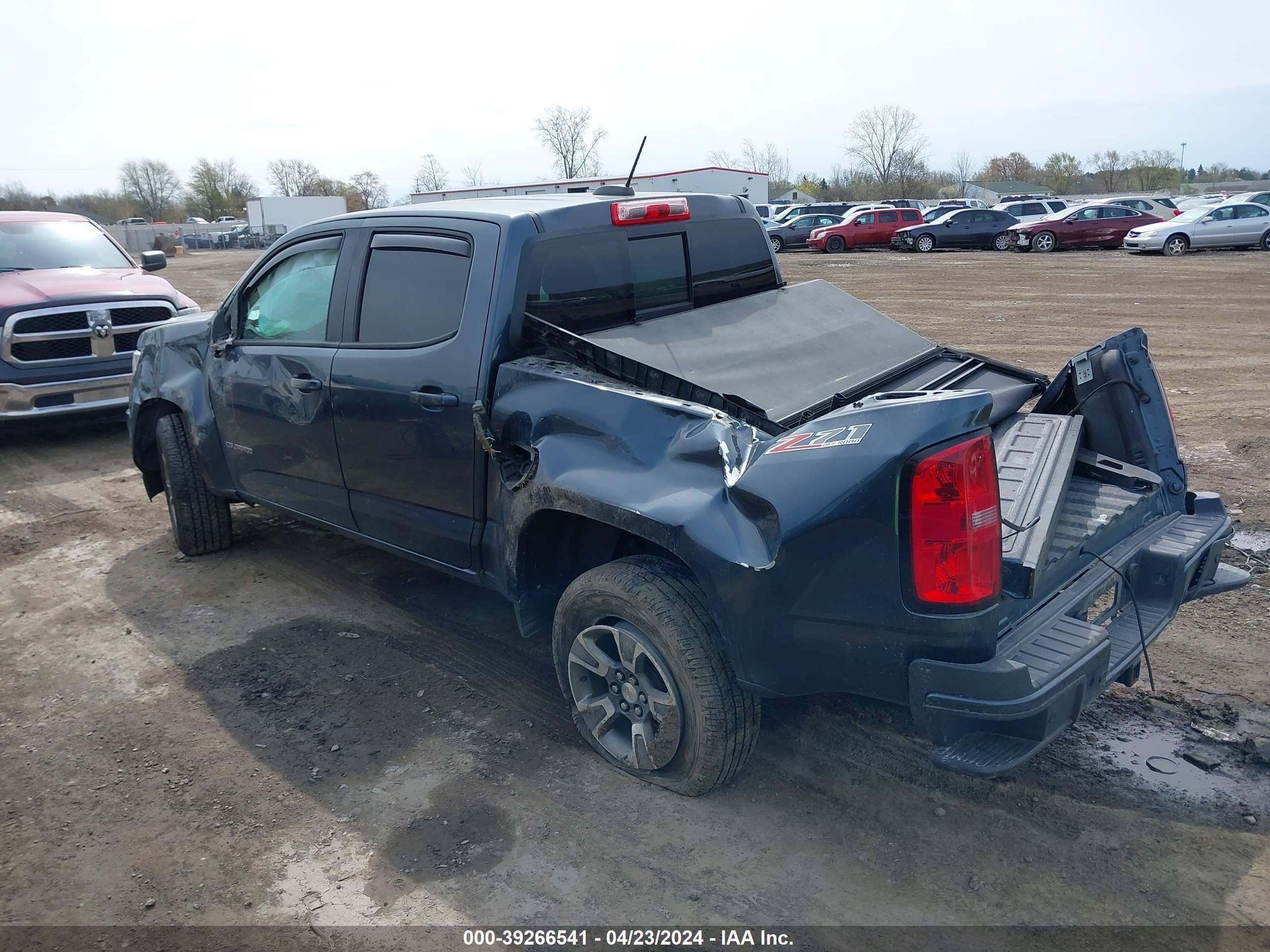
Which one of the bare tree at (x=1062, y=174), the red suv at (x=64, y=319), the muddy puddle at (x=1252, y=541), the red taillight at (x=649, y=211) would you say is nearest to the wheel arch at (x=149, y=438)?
the red suv at (x=64, y=319)

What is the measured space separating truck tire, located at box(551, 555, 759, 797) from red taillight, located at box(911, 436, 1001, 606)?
30.1 inches

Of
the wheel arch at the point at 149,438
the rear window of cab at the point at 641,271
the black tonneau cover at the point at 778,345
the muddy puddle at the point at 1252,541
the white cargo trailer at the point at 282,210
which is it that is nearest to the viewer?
the black tonneau cover at the point at 778,345

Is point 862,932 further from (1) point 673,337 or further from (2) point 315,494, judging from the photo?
(2) point 315,494

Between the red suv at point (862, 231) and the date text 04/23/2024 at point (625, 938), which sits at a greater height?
the red suv at point (862, 231)

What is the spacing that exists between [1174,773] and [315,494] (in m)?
3.79

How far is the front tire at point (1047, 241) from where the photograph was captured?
27.2 meters

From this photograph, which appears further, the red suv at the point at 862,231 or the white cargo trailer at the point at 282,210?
the white cargo trailer at the point at 282,210

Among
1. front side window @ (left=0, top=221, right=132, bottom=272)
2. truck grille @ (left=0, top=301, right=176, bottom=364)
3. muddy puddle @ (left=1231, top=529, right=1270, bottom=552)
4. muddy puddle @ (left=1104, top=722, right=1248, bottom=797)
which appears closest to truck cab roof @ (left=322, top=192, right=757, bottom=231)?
muddy puddle @ (left=1104, top=722, right=1248, bottom=797)

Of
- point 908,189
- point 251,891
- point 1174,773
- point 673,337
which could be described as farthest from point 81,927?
point 908,189

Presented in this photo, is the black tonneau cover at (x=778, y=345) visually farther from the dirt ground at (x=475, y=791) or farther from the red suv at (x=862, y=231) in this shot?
the red suv at (x=862, y=231)

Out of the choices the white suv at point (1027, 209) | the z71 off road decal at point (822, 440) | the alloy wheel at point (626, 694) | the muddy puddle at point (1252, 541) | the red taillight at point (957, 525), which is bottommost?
the muddy puddle at point (1252, 541)

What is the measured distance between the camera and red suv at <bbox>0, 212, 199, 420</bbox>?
26.1 feet

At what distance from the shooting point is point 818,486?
8.86 ft

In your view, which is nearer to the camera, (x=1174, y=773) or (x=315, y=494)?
(x=1174, y=773)
